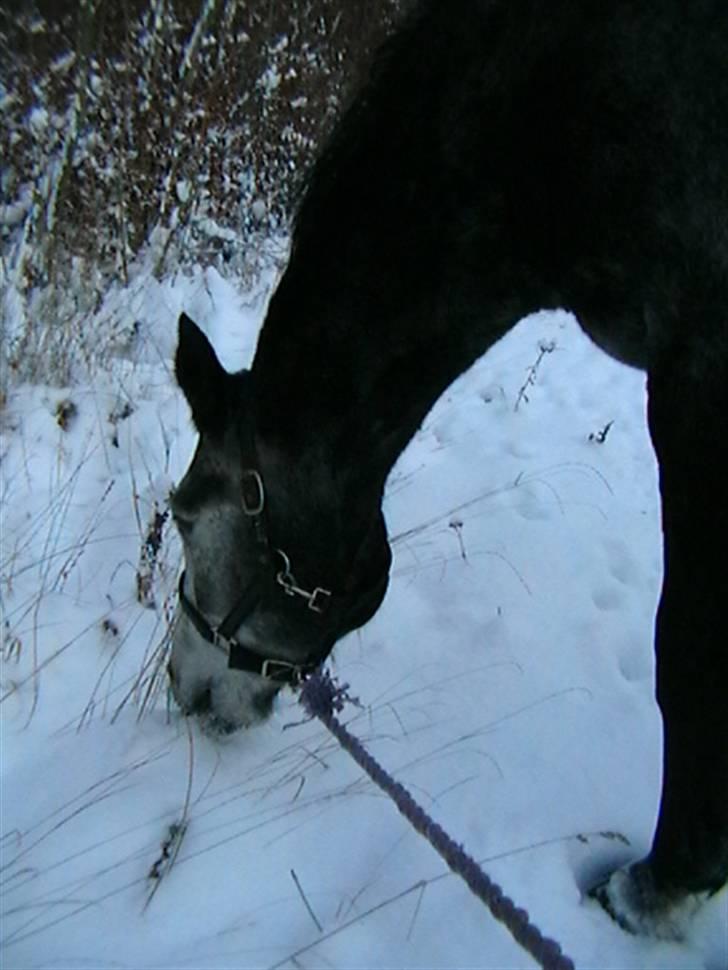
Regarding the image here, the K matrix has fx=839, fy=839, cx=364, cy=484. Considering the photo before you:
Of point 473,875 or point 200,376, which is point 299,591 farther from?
point 473,875

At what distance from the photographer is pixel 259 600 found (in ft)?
6.19

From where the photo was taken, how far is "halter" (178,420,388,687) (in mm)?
1790

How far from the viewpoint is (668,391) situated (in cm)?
146

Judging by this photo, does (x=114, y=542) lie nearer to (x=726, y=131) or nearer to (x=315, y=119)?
(x=726, y=131)

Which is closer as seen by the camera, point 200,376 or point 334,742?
point 200,376

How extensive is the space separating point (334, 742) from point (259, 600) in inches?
21.7

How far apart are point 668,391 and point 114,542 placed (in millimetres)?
1995

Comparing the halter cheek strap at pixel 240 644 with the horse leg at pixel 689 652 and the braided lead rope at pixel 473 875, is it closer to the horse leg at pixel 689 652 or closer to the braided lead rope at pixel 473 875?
the braided lead rope at pixel 473 875

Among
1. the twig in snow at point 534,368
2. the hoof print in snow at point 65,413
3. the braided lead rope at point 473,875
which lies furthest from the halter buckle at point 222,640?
the twig in snow at point 534,368

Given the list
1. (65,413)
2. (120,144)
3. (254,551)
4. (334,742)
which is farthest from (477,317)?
(120,144)

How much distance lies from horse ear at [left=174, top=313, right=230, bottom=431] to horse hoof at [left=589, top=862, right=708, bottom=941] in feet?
4.39

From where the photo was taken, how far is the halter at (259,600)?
1.79 metres

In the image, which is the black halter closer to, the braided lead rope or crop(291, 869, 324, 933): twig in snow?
the braided lead rope

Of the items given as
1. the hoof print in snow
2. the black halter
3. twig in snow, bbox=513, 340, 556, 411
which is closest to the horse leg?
the black halter
